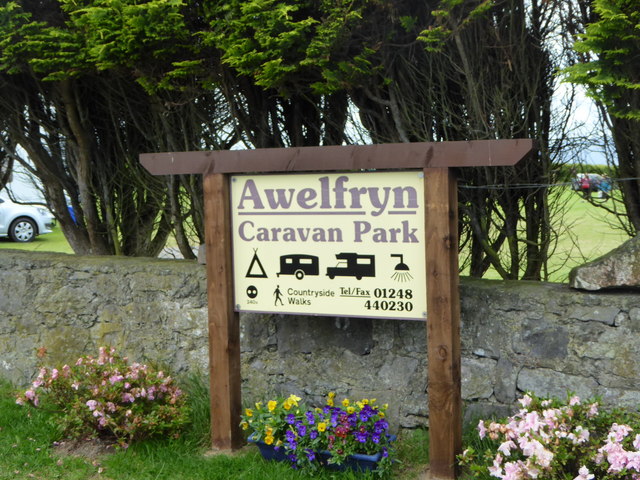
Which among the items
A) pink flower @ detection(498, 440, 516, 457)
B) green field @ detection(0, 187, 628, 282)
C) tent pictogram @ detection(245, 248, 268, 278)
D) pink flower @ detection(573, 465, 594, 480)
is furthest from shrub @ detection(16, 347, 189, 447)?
green field @ detection(0, 187, 628, 282)

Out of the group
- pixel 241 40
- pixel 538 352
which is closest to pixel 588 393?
pixel 538 352

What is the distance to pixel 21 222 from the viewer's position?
664 inches

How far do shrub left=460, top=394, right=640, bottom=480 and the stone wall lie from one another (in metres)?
0.37

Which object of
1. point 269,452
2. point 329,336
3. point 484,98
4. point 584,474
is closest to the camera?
point 584,474

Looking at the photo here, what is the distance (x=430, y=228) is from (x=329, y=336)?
→ 1172mm

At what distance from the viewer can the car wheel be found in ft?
54.9

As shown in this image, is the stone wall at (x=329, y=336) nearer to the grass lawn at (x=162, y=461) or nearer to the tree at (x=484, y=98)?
the grass lawn at (x=162, y=461)

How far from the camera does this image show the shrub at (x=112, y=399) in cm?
459

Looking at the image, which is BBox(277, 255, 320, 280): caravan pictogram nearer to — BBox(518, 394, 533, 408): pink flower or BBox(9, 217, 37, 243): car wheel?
BBox(518, 394, 533, 408): pink flower

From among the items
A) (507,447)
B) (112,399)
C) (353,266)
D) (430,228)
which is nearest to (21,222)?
(112,399)

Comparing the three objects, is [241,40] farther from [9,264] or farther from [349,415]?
[9,264]

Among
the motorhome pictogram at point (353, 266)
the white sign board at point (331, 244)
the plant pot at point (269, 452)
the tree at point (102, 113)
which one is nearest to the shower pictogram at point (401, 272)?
the white sign board at point (331, 244)

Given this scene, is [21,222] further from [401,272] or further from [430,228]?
[430,228]

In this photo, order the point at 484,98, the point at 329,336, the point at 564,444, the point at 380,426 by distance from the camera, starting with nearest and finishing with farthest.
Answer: the point at 564,444 < the point at 380,426 < the point at 484,98 < the point at 329,336
